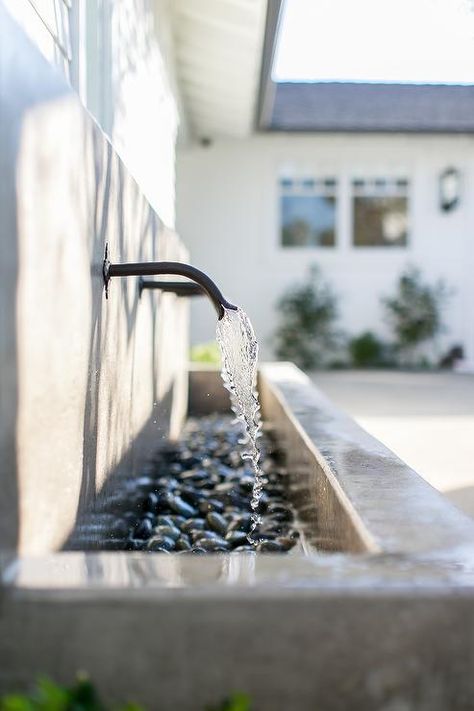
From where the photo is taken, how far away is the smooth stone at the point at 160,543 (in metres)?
2.81

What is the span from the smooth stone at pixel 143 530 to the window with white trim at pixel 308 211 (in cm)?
1056

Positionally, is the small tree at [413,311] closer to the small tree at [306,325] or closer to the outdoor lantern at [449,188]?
the small tree at [306,325]

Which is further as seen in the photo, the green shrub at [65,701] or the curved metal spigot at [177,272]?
the curved metal spigot at [177,272]

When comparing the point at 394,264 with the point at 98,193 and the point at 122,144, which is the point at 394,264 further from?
the point at 98,193

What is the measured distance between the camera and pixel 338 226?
1358 centimetres

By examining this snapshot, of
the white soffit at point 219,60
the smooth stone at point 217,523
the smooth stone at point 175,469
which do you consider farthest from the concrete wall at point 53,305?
the white soffit at point 219,60

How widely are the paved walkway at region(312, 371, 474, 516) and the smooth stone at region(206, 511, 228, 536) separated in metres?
1.21

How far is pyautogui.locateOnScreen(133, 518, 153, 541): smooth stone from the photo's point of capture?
3.05 metres

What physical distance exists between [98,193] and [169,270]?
0.26 m

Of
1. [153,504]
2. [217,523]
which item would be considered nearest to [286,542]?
[217,523]

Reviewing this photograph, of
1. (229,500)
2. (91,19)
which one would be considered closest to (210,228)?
(91,19)

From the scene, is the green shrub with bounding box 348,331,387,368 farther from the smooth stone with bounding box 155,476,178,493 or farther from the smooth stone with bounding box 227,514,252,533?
the smooth stone with bounding box 227,514,252,533

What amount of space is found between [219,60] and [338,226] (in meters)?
4.75

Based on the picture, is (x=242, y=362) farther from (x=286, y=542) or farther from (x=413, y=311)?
(x=413, y=311)
